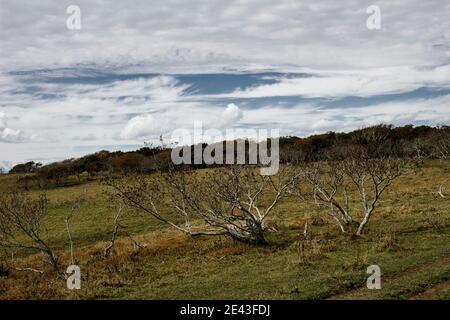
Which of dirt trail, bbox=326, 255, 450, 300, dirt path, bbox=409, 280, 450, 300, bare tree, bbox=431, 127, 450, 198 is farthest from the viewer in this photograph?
bare tree, bbox=431, 127, 450, 198

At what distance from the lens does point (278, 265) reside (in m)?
16.7

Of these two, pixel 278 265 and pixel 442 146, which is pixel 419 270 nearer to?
pixel 278 265

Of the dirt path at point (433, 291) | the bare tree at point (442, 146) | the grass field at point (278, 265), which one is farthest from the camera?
the bare tree at point (442, 146)

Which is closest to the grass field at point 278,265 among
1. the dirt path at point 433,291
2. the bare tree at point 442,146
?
the dirt path at point 433,291

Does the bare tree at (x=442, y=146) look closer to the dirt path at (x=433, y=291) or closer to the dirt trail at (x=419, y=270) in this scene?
the dirt trail at (x=419, y=270)

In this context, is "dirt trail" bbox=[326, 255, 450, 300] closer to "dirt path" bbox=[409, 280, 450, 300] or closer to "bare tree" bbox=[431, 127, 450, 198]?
"dirt path" bbox=[409, 280, 450, 300]

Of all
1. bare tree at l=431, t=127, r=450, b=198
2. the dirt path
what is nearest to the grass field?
the dirt path

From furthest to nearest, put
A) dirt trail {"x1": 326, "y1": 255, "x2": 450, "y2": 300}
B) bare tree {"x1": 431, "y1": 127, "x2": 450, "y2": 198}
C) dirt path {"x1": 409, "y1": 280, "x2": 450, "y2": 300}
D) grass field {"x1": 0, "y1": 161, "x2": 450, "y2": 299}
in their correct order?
bare tree {"x1": 431, "y1": 127, "x2": 450, "y2": 198}
grass field {"x1": 0, "y1": 161, "x2": 450, "y2": 299}
dirt trail {"x1": 326, "y1": 255, "x2": 450, "y2": 300}
dirt path {"x1": 409, "y1": 280, "x2": 450, "y2": 300}

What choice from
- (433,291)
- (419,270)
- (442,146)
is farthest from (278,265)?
(442,146)

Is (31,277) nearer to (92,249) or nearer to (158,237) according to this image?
(92,249)

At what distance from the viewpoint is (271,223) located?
26188 mm

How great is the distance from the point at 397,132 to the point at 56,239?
73.0 m

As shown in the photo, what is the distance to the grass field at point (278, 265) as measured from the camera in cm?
1302

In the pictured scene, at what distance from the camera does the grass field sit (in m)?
13.0
